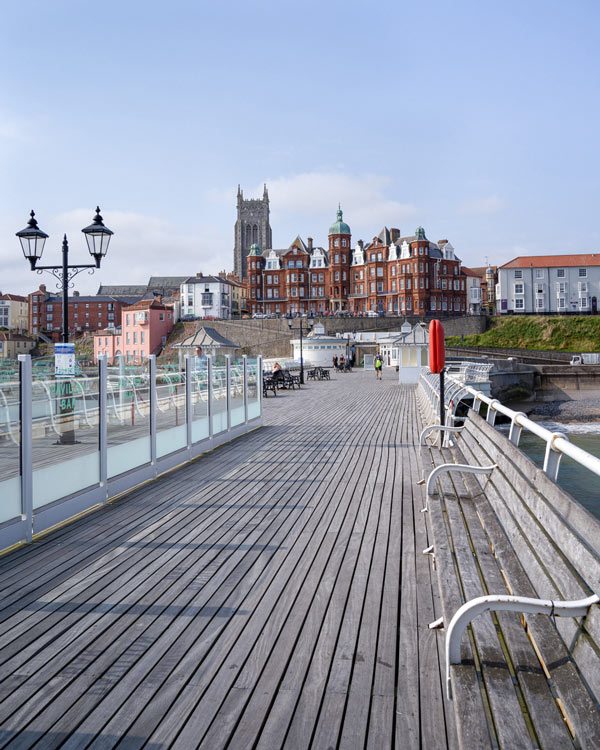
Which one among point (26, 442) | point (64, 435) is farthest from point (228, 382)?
point (26, 442)

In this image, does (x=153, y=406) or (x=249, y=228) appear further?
(x=249, y=228)

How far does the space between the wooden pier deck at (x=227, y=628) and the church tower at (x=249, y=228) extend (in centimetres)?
14163

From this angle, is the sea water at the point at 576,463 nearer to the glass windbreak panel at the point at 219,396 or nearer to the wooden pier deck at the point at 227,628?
the wooden pier deck at the point at 227,628

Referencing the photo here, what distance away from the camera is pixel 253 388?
1390 centimetres

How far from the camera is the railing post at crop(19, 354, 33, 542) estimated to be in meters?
5.26

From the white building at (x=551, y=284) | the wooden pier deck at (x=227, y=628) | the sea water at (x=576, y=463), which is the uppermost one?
the white building at (x=551, y=284)

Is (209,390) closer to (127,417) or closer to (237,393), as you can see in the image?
(237,393)

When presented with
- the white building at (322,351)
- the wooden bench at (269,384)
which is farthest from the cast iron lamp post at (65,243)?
the white building at (322,351)

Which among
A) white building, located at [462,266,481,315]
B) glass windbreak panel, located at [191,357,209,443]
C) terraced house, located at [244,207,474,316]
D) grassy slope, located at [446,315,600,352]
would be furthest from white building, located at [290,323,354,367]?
glass windbreak panel, located at [191,357,209,443]

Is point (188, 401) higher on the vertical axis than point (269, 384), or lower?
higher

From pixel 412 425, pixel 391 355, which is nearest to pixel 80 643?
pixel 412 425

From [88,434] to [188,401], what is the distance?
10.3 feet

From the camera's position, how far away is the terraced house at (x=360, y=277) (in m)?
84.9

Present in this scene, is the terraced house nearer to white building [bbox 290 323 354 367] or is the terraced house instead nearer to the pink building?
the pink building
